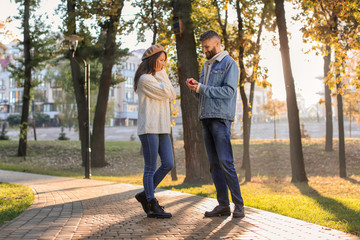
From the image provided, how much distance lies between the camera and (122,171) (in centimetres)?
2134

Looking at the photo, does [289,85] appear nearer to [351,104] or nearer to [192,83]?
[192,83]

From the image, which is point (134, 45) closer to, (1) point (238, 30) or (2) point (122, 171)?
(1) point (238, 30)

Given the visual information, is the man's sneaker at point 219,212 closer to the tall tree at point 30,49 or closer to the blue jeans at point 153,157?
the blue jeans at point 153,157

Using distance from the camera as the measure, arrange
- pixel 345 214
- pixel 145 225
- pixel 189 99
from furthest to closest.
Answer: pixel 189 99 → pixel 345 214 → pixel 145 225

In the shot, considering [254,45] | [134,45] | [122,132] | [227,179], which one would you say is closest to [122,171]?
[134,45]

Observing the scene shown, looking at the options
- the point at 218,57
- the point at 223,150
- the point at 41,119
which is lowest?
the point at 223,150

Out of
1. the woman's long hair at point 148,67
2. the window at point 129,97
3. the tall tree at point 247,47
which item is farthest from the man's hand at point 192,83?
the window at point 129,97

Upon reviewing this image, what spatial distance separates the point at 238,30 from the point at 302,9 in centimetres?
225

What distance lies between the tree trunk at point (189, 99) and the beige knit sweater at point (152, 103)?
18.3 feet

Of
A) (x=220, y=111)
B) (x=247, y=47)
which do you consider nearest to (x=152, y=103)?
(x=220, y=111)

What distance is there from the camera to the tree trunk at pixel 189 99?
10953 mm

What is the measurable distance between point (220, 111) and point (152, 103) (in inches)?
31.7

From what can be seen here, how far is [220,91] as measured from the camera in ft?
16.7

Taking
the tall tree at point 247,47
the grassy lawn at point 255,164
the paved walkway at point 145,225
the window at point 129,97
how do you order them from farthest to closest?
the window at point 129,97, the tall tree at point 247,47, the grassy lawn at point 255,164, the paved walkway at point 145,225
